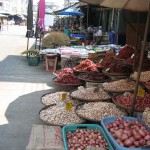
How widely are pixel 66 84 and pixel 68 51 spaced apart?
3019mm

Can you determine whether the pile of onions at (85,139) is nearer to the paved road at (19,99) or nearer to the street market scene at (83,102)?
the street market scene at (83,102)

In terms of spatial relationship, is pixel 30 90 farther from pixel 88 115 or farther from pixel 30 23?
pixel 30 23

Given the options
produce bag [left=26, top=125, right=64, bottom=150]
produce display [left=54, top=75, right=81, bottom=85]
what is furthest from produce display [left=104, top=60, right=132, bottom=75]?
produce bag [left=26, top=125, right=64, bottom=150]

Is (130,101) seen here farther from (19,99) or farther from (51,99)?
(19,99)

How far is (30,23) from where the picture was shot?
1354 cm

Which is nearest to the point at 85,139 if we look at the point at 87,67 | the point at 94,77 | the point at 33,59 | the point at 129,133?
the point at 129,133

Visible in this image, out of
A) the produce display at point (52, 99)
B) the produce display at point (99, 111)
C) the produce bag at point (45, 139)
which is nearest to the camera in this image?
the produce bag at point (45, 139)

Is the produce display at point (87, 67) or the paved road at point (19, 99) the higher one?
the produce display at point (87, 67)

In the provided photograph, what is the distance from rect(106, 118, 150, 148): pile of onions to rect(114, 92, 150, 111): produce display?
853 millimetres

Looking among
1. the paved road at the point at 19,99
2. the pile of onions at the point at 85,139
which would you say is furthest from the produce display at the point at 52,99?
the pile of onions at the point at 85,139

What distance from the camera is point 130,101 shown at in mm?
4730

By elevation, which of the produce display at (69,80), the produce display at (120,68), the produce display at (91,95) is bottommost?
the produce display at (69,80)

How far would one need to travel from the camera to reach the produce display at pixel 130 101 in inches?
178

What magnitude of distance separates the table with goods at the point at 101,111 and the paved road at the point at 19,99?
15.1 inches
